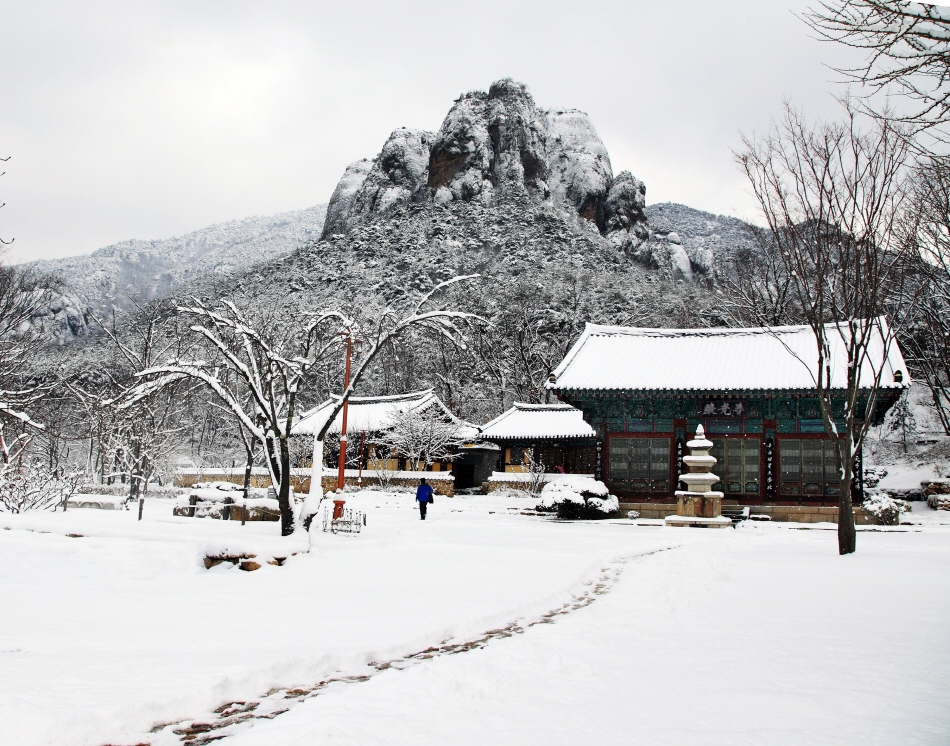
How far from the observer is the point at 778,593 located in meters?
9.12

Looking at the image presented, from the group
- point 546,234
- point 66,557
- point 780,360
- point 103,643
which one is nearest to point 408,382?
point 780,360

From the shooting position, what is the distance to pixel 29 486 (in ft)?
51.7

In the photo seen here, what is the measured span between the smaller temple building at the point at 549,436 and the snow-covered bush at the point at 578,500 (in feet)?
33.5

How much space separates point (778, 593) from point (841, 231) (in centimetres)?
781

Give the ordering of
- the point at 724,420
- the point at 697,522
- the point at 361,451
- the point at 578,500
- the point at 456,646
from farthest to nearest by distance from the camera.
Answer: the point at 361,451 → the point at 724,420 → the point at 578,500 → the point at 697,522 → the point at 456,646

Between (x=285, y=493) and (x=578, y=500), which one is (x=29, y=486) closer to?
(x=285, y=493)

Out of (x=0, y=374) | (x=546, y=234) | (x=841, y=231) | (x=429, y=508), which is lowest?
(x=429, y=508)

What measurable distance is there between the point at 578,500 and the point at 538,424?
1347 cm

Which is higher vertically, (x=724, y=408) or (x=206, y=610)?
(x=724, y=408)

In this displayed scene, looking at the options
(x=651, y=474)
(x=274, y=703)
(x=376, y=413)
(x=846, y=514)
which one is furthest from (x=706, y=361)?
(x=274, y=703)

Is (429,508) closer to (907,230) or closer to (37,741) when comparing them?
(907,230)

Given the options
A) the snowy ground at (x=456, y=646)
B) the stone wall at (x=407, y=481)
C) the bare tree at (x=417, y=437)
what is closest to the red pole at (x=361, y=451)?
the stone wall at (x=407, y=481)

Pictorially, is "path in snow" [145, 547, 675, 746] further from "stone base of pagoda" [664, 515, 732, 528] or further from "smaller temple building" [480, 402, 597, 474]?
"smaller temple building" [480, 402, 597, 474]

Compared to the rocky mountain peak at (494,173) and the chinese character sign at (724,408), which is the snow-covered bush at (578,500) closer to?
the chinese character sign at (724,408)
